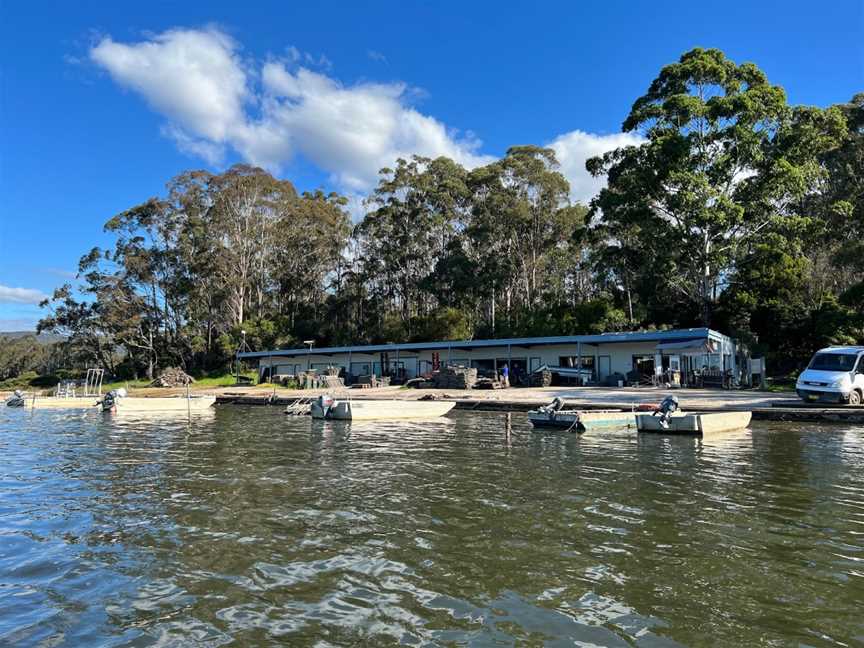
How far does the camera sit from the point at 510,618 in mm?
4863

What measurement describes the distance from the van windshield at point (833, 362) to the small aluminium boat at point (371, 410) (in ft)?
47.5

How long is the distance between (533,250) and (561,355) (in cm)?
1926

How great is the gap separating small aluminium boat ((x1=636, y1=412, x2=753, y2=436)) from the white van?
524 cm

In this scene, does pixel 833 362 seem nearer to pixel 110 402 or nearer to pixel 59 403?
pixel 110 402

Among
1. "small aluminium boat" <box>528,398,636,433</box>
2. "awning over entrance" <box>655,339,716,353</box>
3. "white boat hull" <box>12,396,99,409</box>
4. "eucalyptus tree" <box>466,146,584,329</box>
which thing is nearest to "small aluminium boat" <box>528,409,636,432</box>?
"small aluminium boat" <box>528,398,636,433</box>

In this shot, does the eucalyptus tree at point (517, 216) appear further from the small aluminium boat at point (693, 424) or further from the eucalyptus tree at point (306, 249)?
the small aluminium boat at point (693, 424)

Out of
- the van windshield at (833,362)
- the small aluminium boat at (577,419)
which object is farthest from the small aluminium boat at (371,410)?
the van windshield at (833,362)

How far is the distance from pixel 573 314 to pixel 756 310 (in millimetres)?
12523

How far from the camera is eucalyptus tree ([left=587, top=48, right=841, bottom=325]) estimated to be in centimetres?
3219

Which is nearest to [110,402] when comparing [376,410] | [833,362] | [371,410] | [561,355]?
[371,410]

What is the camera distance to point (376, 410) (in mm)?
22062

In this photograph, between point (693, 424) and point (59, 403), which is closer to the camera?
point (693, 424)

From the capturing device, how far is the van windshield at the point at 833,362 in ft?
67.6

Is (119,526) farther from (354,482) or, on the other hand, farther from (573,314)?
(573,314)
